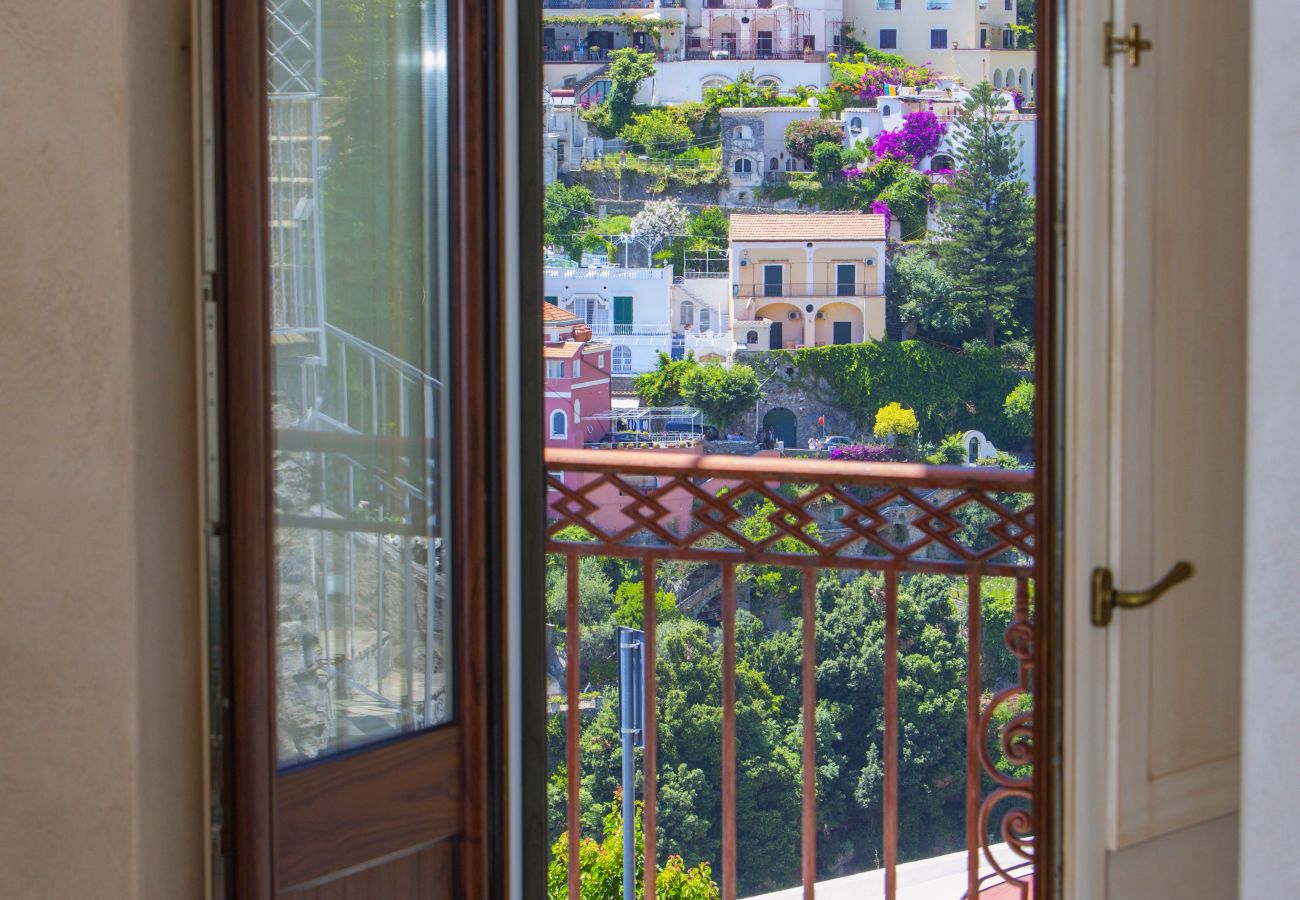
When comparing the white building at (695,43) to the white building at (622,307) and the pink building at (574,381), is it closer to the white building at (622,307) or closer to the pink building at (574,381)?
the white building at (622,307)

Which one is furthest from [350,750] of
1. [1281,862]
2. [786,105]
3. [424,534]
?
[786,105]

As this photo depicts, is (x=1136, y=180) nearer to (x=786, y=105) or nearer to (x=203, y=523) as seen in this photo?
(x=203, y=523)

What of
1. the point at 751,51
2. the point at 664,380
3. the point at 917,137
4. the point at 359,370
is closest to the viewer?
the point at 359,370

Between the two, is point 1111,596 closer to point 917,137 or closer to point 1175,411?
point 1175,411

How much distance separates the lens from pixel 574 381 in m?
17.0

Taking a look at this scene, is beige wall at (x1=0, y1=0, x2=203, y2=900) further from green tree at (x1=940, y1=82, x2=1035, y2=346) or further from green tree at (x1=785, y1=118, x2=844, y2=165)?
green tree at (x1=785, y1=118, x2=844, y2=165)

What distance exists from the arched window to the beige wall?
1827 centimetres

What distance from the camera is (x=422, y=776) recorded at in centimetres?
153

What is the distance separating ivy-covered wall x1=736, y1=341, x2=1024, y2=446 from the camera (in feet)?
61.8

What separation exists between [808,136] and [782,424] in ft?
17.6

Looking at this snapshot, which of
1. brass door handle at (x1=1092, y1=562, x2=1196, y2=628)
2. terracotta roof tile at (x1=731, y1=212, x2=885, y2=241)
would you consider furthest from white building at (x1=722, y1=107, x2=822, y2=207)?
brass door handle at (x1=1092, y1=562, x2=1196, y2=628)

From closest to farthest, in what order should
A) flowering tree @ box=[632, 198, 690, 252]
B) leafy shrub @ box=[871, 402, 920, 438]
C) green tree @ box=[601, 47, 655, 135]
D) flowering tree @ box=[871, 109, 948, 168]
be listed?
1. leafy shrub @ box=[871, 402, 920, 438]
2. flowering tree @ box=[871, 109, 948, 168]
3. flowering tree @ box=[632, 198, 690, 252]
4. green tree @ box=[601, 47, 655, 135]

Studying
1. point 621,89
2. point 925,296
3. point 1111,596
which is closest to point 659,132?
point 621,89

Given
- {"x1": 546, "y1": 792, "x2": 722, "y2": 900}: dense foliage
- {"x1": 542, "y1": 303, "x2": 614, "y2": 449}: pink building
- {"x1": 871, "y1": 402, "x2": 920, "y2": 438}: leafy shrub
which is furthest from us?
{"x1": 871, "y1": 402, "x2": 920, "y2": 438}: leafy shrub
